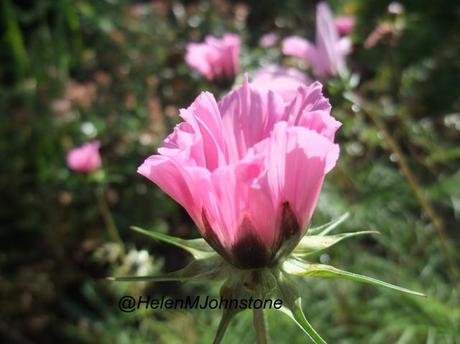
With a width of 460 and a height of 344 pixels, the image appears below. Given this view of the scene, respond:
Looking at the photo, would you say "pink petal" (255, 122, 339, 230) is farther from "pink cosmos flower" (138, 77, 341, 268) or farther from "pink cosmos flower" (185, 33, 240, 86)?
"pink cosmos flower" (185, 33, 240, 86)

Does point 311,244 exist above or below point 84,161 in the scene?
above

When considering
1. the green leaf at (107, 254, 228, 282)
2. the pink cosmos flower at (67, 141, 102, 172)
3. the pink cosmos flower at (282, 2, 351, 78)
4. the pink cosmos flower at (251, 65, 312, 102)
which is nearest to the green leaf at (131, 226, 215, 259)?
the green leaf at (107, 254, 228, 282)

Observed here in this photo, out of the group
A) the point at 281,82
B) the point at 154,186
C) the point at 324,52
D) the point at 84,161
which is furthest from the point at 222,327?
the point at 154,186

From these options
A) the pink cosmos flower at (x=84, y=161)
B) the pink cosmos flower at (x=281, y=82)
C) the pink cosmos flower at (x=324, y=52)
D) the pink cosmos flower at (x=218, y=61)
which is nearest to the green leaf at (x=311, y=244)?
the pink cosmos flower at (x=281, y=82)

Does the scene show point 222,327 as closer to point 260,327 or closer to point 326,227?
point 260,327

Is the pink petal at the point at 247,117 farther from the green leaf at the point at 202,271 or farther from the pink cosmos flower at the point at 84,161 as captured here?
the pink cosmos flower at the point at 84,161
